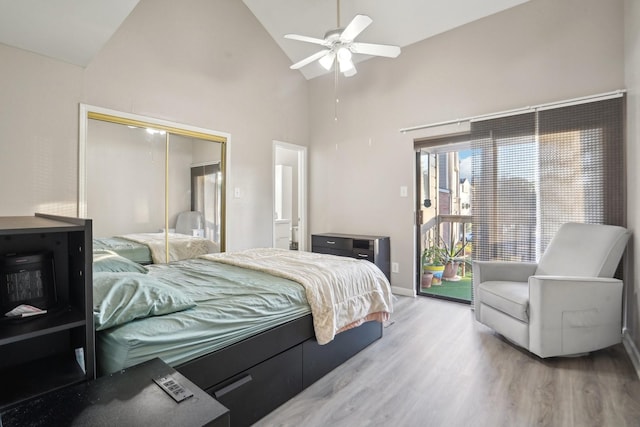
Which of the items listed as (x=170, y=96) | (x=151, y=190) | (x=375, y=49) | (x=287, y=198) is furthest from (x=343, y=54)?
(x=287, y=198)

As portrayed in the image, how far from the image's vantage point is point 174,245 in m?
3.40

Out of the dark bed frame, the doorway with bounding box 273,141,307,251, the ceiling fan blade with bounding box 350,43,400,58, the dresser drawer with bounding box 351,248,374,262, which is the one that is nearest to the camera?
the dark bed frame

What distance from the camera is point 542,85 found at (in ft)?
9.97

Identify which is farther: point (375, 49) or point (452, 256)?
point (452, 256)

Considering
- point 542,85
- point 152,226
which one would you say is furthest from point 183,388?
point 542,85

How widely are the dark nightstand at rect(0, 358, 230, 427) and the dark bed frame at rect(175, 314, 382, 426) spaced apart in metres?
0.30

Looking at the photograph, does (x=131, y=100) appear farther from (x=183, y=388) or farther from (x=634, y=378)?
(x=634, y=378)

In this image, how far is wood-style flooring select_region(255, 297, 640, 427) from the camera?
1648 millimetres

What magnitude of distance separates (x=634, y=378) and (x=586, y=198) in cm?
145

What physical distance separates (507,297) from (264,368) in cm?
192

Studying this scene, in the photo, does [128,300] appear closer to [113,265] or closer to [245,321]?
[245,321]

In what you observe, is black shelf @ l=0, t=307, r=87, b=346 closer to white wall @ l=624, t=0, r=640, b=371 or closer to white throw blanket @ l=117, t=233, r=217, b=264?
white throw blanket @ l=117, t=233, r=217, b=264

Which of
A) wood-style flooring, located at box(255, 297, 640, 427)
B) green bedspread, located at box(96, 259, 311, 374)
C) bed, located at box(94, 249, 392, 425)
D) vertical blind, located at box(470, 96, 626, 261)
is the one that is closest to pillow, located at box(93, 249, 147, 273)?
bed, located at box(94, 249, 392, 425)

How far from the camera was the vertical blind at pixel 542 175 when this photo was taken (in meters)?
2.68
